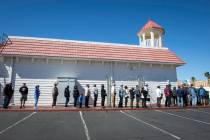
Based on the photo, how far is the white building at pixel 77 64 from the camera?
16.1 metres

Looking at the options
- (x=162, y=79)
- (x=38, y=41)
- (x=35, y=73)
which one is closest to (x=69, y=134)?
(x=35, y=73)

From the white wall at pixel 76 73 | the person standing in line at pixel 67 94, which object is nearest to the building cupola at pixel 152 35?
the white wall at pixel 76 73

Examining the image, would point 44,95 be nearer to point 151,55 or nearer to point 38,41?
point 38,41

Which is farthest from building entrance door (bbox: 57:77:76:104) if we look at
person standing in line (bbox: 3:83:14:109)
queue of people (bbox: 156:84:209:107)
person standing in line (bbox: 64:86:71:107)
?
queue of people (bbox: 156:84:209:107)

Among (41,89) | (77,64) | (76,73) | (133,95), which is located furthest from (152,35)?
(41,89)

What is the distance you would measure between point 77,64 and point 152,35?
474 inches

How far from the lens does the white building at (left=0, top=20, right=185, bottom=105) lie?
16.1m

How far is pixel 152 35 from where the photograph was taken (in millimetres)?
24547

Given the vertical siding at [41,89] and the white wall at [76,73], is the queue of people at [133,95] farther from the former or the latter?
the white wall at [76,73]

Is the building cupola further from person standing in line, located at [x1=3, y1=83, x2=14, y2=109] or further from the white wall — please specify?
person standing in line, located at [x1=3, y1=83, x2=14, y2=109]

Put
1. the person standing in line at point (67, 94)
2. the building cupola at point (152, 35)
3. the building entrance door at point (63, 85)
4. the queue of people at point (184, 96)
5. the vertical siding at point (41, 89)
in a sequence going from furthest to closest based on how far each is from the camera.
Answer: the building cupola at point (152, 35) < the queue of people at point (184, 96) < the building entrance door at point (63, 85) < the vertical siding at point (41, 89) < the person standing in line at point (67, 94)

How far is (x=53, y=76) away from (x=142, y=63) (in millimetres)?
8971

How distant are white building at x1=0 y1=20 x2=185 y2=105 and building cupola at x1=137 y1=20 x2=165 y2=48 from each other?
358 cm

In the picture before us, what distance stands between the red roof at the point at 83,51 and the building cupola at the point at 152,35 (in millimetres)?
3514
